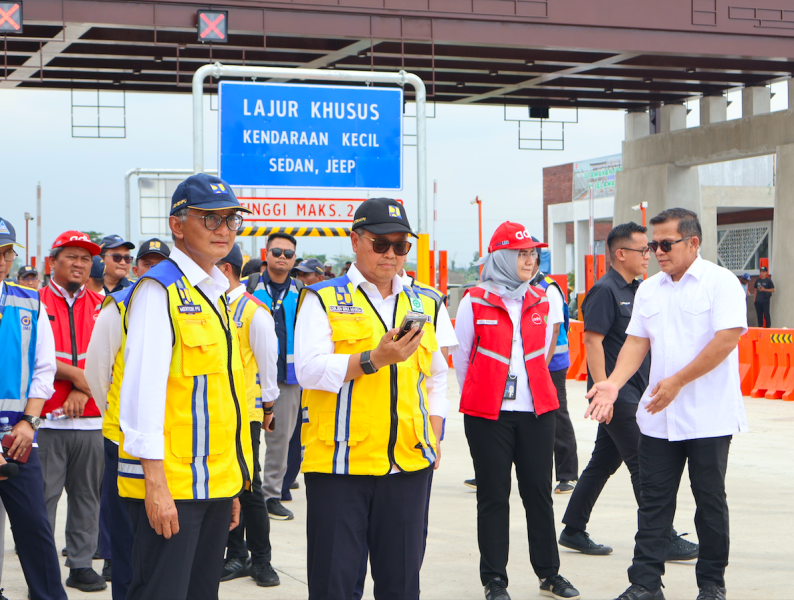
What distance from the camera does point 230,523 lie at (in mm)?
3576

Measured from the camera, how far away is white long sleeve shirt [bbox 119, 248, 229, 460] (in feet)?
10.5

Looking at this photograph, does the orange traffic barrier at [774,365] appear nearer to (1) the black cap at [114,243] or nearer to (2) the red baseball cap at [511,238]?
(2) the red baseball cap at [511,238]

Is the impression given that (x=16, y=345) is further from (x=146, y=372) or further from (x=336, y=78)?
(x=336, y=78)

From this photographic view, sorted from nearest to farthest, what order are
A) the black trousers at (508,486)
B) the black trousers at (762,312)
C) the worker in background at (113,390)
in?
the worker in background at (113,390)
the black trousers at (508,486)
the black trousers at (762,312)

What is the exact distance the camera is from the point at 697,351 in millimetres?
5191

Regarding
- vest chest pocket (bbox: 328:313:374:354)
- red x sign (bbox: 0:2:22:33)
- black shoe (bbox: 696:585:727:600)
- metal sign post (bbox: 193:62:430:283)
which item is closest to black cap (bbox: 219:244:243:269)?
vest chest pocket (bbox: 328:313:374:354)

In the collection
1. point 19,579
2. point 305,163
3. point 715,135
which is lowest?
point 19,579

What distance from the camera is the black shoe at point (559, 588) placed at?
5414 mm

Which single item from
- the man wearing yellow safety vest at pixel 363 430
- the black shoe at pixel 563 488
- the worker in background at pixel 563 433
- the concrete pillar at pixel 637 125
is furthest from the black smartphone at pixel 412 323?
the concrete pillar at pixel 637 125

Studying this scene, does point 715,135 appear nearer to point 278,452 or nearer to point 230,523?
point 278,452

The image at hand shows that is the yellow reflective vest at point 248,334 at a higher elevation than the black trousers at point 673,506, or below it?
higher

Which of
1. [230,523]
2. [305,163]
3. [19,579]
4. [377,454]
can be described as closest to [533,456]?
[377,454]

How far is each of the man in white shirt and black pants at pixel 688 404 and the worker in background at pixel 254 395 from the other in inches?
83.8

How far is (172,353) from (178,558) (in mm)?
720
